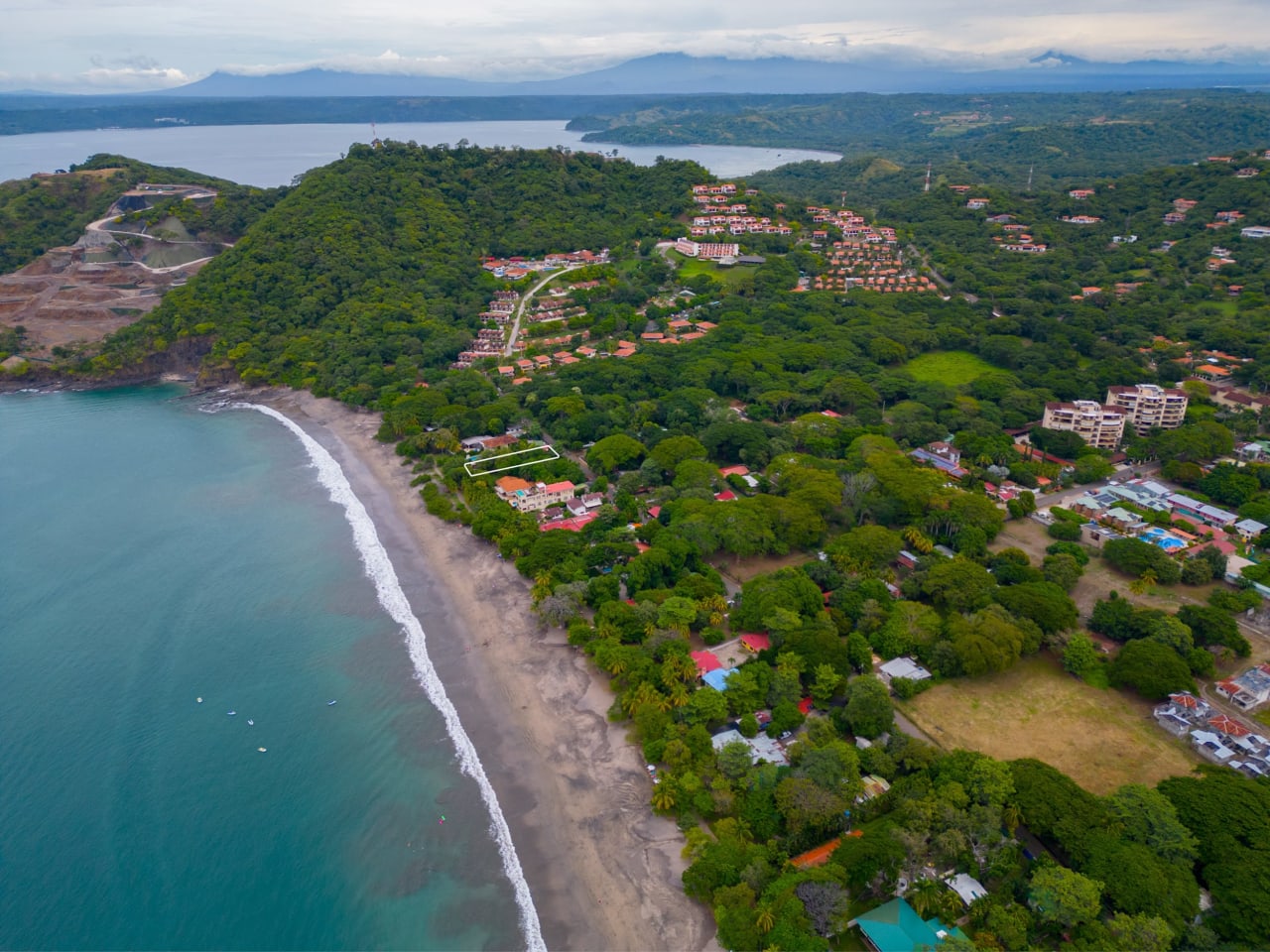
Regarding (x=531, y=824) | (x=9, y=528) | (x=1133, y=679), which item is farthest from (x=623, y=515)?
(x=9, y=528)

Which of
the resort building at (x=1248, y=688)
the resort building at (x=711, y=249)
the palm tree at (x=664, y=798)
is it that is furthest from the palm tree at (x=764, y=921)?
the resort building at (x=711, y=249)

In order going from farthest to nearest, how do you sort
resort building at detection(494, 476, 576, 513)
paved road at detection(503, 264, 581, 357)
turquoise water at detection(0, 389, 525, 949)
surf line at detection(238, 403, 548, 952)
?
1. paved road at detection(503, 264, 581, 357)
2. resort building at detection(494, 476, 576, 513)
3. surf line at detection(238, 403, 548, 952)
4. turquoise water at detection(0, 389, 525, 949)

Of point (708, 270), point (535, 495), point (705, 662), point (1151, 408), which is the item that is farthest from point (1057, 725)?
point (708, 270)

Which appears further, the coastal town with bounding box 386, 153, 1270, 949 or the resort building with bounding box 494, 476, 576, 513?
the resort building with bounding box 494, 476, 576, 513

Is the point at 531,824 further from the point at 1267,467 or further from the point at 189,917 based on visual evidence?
the point at 1267,467

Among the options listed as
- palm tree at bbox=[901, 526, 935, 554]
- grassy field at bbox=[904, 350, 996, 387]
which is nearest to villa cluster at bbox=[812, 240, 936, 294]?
grassy field at bbox=[904, 350, 996, 387]

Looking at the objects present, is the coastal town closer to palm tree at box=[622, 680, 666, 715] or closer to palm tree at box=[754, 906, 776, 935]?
palm tree at box=[622, 680, 666, 715]

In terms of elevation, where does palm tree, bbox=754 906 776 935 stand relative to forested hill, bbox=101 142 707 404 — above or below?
below

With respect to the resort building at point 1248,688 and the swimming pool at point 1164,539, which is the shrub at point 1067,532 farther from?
the resort building at point 1248,688
